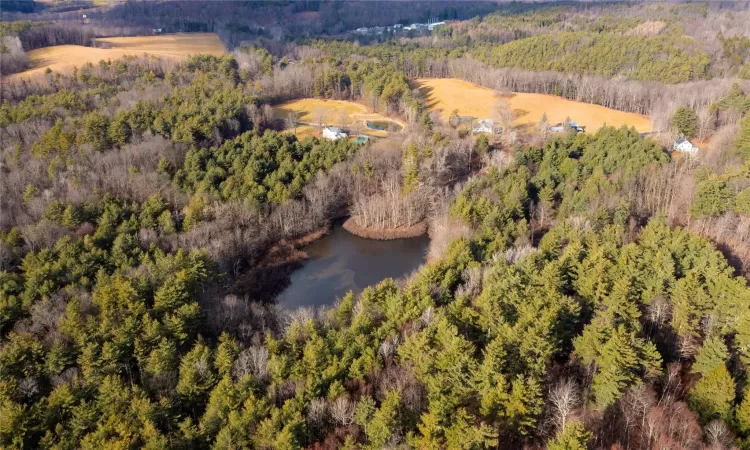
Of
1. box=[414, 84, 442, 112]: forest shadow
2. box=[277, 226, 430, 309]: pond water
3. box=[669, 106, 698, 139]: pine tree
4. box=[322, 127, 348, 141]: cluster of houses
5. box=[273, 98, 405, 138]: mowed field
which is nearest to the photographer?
box=[277, 226, 430, 309]: pond water

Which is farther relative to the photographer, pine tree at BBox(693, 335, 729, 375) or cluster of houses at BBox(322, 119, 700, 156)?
cluster of houses at BBox(322, 119, 700, 156)

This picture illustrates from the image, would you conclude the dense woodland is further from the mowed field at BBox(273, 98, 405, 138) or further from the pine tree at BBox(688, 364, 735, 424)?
the mowed field at BBox(273, 98, 405, 138)

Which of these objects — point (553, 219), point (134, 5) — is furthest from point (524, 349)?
point (134, 5)

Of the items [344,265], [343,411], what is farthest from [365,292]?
[344,265]

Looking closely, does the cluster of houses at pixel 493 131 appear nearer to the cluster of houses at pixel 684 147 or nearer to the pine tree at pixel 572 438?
the cluster of houses at pixel 684 147

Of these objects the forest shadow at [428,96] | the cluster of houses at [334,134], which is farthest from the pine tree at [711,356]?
the forest shadow at [428,96]

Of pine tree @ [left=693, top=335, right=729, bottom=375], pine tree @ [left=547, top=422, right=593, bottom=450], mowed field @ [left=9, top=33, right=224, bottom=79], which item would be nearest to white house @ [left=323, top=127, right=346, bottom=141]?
mowed field @ [left=9, top=33, right=224, bottom=79]
